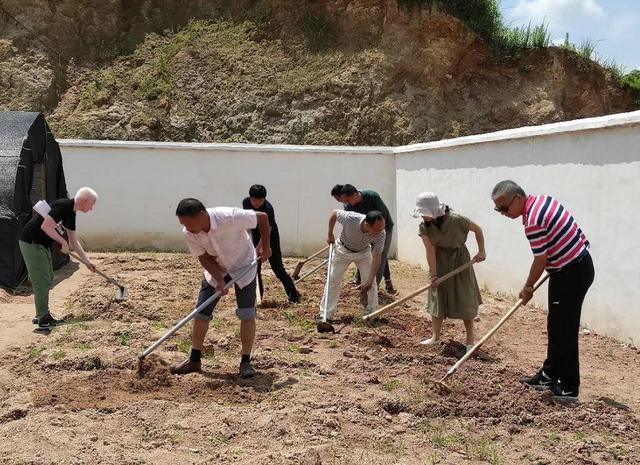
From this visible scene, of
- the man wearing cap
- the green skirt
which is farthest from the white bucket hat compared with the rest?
the man wearing cap

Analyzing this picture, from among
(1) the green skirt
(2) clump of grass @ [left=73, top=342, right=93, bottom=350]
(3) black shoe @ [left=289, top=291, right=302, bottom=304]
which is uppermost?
(1) the green skirt

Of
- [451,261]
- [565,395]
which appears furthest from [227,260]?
[565,395]

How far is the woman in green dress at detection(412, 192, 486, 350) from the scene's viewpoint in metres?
5.40

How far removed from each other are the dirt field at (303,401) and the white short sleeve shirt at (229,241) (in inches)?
31.2

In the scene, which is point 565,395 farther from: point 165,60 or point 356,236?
point 165,60

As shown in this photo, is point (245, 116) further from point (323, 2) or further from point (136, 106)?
point (323, 2)

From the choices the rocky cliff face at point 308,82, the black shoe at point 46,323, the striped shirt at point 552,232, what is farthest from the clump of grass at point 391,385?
the rocky cliff face at point 308,82

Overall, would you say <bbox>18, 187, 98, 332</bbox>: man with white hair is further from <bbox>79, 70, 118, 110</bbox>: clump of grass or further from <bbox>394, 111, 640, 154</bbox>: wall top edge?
<bbox>79, 70, 118, 110</bbox>: clump of grass

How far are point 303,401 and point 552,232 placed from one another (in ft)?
6.43

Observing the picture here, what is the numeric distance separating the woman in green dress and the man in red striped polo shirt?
99cm

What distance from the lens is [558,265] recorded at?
4.39 m

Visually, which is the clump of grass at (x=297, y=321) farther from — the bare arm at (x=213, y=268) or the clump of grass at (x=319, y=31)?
the clump of grass at (x=319, y=31)

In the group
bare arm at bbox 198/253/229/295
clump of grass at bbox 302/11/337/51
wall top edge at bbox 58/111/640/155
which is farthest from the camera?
clump of grass at bbox 302/11/337/51

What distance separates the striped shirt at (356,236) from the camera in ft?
20.7
